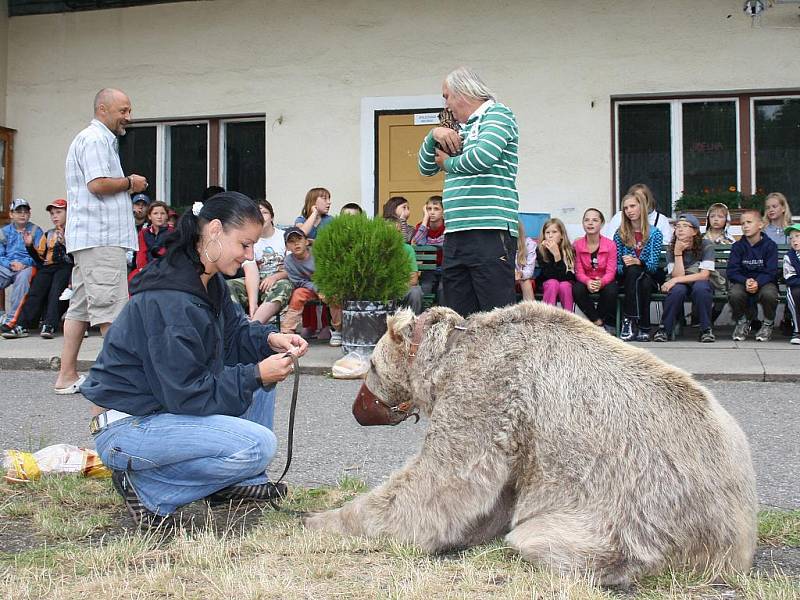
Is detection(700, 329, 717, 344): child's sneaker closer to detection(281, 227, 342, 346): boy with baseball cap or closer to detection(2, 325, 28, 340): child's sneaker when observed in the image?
detection(281, 227, 342, 346): boy with baseball cap

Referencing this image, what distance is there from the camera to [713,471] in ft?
10.5

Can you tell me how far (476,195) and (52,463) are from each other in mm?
3259

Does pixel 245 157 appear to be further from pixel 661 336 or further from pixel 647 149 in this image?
pixel 661 336

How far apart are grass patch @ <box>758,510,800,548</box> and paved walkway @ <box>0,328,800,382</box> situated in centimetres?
439

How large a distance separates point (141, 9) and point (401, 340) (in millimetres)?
12689

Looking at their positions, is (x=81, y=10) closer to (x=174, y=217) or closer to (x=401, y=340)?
(x=174, y=217)

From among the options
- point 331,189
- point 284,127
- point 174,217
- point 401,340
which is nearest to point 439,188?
point 331,189

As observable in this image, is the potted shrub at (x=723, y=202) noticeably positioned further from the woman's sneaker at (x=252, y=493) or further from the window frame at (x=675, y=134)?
the woman's sneaker at (x=252, y=493)

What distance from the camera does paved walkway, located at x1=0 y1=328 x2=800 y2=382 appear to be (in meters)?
8.50

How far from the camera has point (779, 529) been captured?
Answer: 4012mm

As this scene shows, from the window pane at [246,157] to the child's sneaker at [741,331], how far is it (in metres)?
7.60

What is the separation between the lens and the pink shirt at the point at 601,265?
1105 centimetres

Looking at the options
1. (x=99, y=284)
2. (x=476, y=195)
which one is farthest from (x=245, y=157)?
(x=476, y=195)

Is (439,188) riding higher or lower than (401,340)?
higher
